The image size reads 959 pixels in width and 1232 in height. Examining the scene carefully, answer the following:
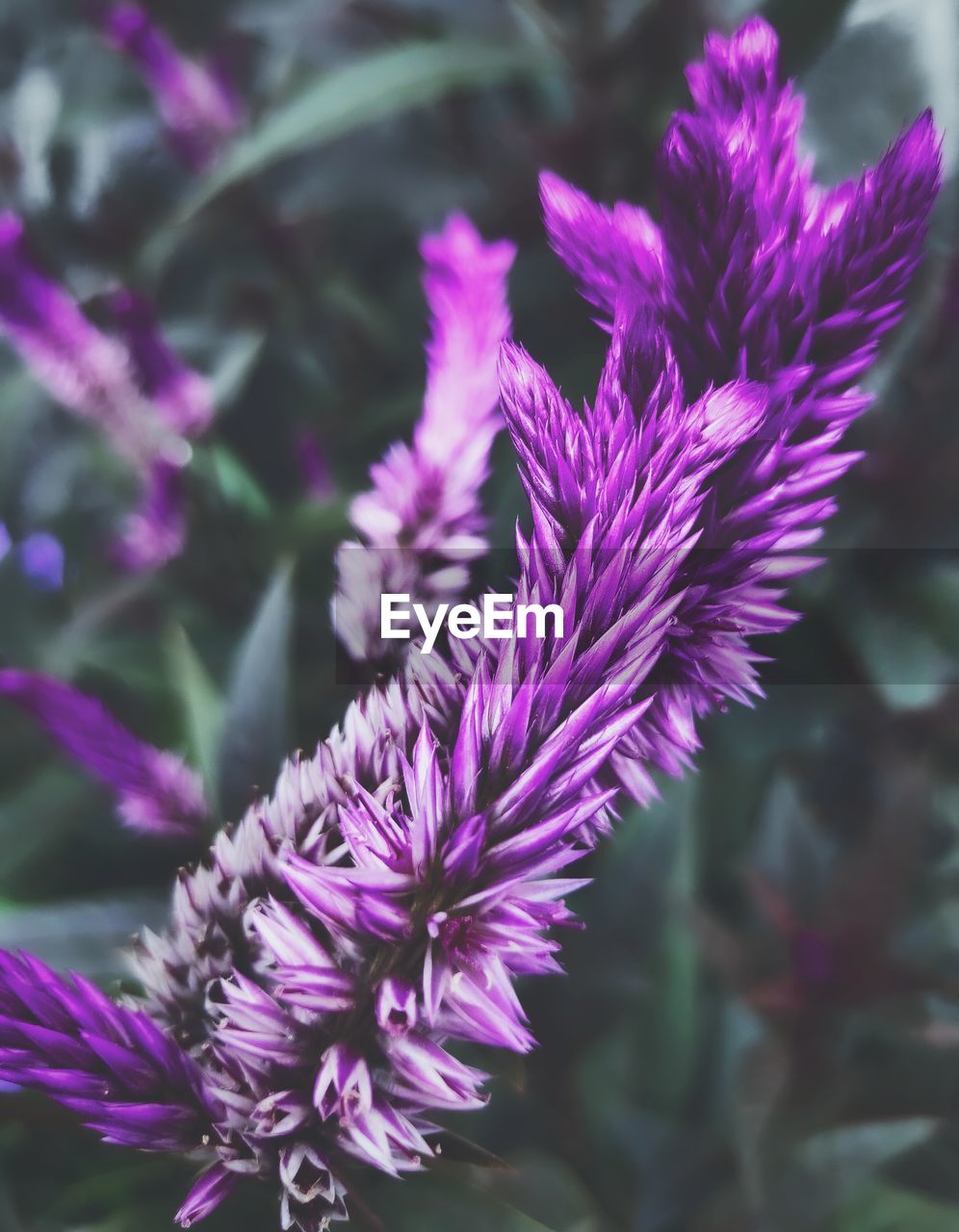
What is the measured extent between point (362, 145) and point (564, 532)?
1.25 feet

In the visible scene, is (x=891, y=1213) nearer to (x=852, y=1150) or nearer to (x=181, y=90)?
(x=852, y=1150)

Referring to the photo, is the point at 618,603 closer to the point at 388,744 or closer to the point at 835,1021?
the point at 388,744

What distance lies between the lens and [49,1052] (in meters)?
0.14

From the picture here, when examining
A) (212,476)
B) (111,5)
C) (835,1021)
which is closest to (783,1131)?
(835,1021)

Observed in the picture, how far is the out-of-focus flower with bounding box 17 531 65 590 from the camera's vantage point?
0.45 m

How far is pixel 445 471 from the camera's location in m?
0.19

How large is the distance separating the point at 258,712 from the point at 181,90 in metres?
0.30

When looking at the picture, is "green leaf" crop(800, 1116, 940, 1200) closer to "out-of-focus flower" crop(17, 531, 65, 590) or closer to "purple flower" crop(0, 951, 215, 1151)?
"purple flower" crop(0, 951, 215, 1151)

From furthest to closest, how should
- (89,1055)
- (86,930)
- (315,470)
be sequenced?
(315,470) < (86,930) < (89,1055)

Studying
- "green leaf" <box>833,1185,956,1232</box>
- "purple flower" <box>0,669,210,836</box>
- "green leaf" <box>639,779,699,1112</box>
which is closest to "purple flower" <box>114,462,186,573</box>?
"purple flower" <box>0,669,210,836</box>

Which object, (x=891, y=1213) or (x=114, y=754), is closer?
(x=114, y=754)

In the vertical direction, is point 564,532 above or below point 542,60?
below

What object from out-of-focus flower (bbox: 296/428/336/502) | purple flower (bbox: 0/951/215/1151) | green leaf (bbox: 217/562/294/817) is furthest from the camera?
out-of-focus flower (bbox: 296/428/336/502)

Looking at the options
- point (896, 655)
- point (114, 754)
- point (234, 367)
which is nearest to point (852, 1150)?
point (896, 655)
